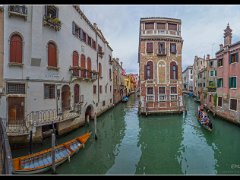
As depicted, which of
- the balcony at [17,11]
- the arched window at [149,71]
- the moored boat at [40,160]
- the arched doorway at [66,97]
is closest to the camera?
the moored boat at [40,160]

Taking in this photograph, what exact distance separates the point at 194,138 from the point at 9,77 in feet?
40.2

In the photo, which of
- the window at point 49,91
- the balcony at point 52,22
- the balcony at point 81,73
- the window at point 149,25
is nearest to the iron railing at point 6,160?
the window at point 49,91

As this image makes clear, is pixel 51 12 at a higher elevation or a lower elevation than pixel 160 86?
higher

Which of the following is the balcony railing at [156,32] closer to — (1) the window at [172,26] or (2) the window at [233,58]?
(1) the window at [172,26]

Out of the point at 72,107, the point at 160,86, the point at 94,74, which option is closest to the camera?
the point at 72,107

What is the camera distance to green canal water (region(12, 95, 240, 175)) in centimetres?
717

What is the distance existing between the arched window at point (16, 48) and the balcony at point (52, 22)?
1803mm

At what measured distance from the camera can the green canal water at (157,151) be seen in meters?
7.17

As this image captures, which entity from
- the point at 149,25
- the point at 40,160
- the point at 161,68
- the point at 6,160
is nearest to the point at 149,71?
the point at 161,68

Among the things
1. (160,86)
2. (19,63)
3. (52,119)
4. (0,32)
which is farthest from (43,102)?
(160,86)

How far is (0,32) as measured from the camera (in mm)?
8359

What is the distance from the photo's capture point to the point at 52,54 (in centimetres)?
1045

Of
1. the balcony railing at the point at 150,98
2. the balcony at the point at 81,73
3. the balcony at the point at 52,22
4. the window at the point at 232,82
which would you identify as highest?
the balcony at the point at 52,22
